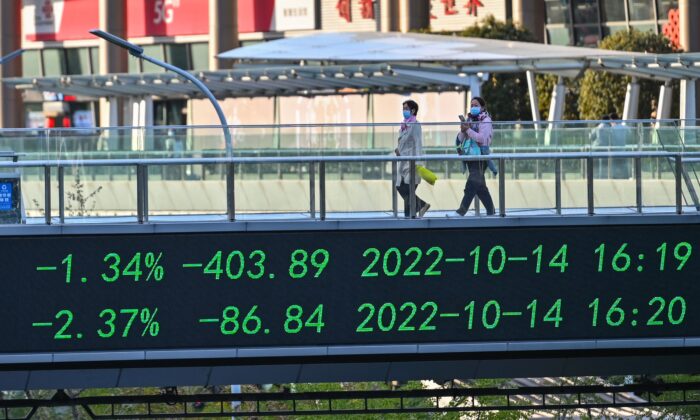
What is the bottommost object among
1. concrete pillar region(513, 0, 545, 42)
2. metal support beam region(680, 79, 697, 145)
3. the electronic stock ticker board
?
the electronic stock ticker board

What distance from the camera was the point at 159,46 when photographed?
79.3 m

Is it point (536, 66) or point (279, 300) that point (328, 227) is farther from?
point (536, 66)

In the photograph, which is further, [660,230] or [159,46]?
[159,46]

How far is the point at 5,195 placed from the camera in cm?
1553

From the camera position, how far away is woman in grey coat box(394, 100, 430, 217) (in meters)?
15.8

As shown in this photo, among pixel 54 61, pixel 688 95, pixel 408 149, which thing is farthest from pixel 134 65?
pixel 408 149

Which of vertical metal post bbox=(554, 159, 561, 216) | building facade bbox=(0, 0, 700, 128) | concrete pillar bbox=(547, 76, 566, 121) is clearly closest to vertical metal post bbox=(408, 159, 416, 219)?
vertical metal post bbox=(554, 159, 561, 216)

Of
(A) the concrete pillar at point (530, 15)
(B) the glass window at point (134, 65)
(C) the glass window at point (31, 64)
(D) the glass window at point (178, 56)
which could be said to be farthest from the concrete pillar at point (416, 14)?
(C) the glass window at point (31, 64)

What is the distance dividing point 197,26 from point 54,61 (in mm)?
11198

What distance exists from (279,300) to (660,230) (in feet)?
12.2

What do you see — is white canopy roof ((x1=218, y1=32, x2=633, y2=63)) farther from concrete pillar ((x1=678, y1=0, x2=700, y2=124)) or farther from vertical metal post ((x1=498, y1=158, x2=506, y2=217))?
vertical metal post ((x1=498, y1=158, x2=506, y2=217))

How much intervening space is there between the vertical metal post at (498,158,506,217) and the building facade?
37.4 m

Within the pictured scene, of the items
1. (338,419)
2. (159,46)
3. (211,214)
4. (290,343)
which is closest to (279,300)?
(290,343)

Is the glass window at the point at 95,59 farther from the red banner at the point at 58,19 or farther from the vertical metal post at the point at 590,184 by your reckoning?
the vertical metal post at the point at 590,184
